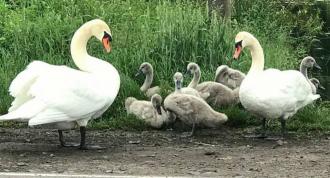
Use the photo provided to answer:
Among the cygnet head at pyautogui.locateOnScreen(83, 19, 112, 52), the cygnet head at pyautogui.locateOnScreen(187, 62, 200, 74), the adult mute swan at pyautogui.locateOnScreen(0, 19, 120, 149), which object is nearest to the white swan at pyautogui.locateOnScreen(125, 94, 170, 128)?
the cygnet head at pyautogui.locateOnScreen(187, 62, 200, 74)

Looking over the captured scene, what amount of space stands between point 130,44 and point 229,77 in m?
2.15

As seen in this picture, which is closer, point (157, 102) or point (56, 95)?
point (56, 95)

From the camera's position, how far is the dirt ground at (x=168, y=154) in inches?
273

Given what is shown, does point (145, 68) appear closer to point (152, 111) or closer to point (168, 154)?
point (152, 111)

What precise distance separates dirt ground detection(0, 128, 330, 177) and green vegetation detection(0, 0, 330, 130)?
29.0 inches

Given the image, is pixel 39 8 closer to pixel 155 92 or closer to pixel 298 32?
pixel 155 92

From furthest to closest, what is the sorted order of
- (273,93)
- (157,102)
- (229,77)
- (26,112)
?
(229,77) → (157,102) → (273,93) → (26,112)

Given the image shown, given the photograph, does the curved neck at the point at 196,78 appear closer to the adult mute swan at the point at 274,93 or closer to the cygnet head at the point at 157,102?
the cygnet head at the point at 157,102

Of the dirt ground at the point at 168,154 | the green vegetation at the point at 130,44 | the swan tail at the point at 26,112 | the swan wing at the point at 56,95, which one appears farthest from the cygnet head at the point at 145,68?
the swan tail at the point at 26,112

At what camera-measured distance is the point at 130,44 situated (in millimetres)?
11953

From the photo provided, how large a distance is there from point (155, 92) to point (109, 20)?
3575 millimetres

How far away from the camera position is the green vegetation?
34.0 feet

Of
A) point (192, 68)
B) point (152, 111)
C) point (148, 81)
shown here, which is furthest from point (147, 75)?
point (152, 111)

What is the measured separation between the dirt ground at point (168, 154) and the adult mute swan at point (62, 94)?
432 mm
